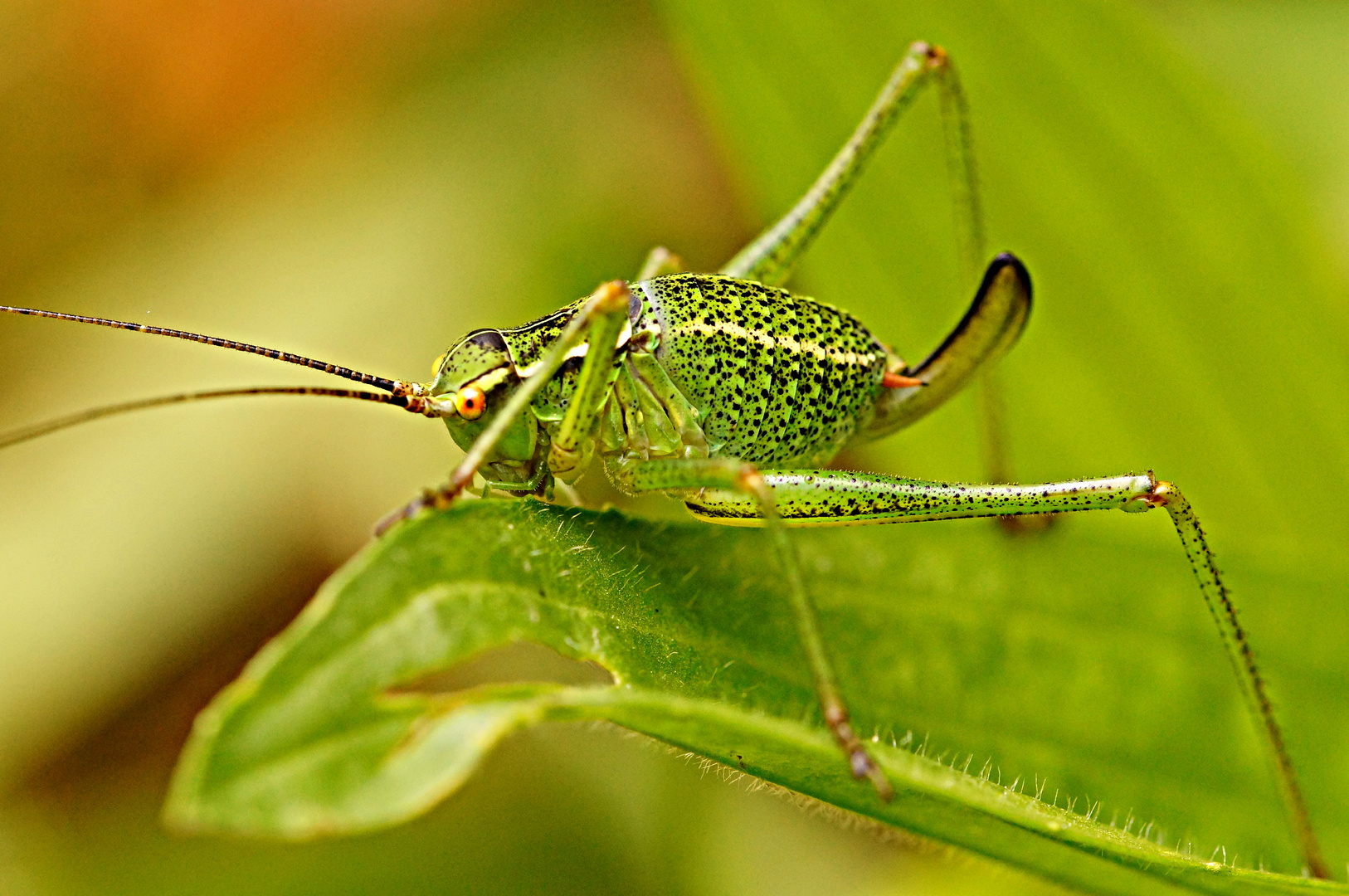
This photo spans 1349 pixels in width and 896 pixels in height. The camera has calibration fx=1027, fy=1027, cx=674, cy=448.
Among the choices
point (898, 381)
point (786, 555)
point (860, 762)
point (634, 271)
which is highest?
point (634, 271)

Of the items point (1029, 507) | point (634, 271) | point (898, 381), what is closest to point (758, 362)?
point (898, 381)

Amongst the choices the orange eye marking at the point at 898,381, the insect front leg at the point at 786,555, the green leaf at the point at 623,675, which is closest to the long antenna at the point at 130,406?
the green leaf at the point at 623,675

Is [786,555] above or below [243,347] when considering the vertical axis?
below

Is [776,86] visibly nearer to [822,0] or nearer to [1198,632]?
[822,0]

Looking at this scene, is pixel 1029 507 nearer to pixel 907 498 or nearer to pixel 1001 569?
pixel 907 498

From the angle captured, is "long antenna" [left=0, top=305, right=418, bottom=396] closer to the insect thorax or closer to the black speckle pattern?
the insect thorax

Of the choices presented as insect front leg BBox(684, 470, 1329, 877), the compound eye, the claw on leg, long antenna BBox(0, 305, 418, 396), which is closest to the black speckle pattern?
insect front leg BBox(684, 470, 1329, 877)
